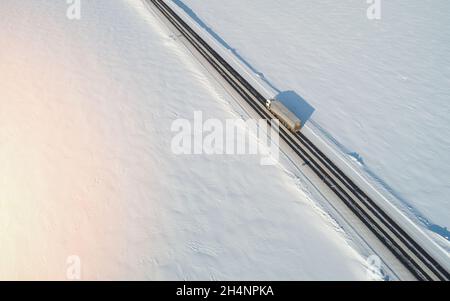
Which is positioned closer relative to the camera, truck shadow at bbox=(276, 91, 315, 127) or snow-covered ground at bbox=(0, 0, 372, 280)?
snow-covered ground at bbox=(0, 0, 372, 280)

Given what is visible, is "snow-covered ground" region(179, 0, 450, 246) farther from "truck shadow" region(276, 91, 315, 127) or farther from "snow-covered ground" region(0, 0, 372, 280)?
"snow-covered ground" region(0, 0, 372, 280)

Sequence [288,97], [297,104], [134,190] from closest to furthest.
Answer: [134,190] → [297,104] → [288,97]

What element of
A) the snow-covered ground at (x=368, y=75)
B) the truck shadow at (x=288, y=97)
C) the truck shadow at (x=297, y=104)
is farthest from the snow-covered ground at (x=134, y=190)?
the snow-covered ground at (x=368, y=75)

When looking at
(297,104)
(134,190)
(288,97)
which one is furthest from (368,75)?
(134,190)

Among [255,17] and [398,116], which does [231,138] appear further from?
[255,17]

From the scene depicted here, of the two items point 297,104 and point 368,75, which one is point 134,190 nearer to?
point 297,104

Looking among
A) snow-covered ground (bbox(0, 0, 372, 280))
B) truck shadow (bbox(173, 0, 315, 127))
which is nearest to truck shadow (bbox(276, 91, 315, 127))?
truck shadow (bbox(173, 0, 315, 127))

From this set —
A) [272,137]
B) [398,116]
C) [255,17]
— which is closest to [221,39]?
[255,17]
